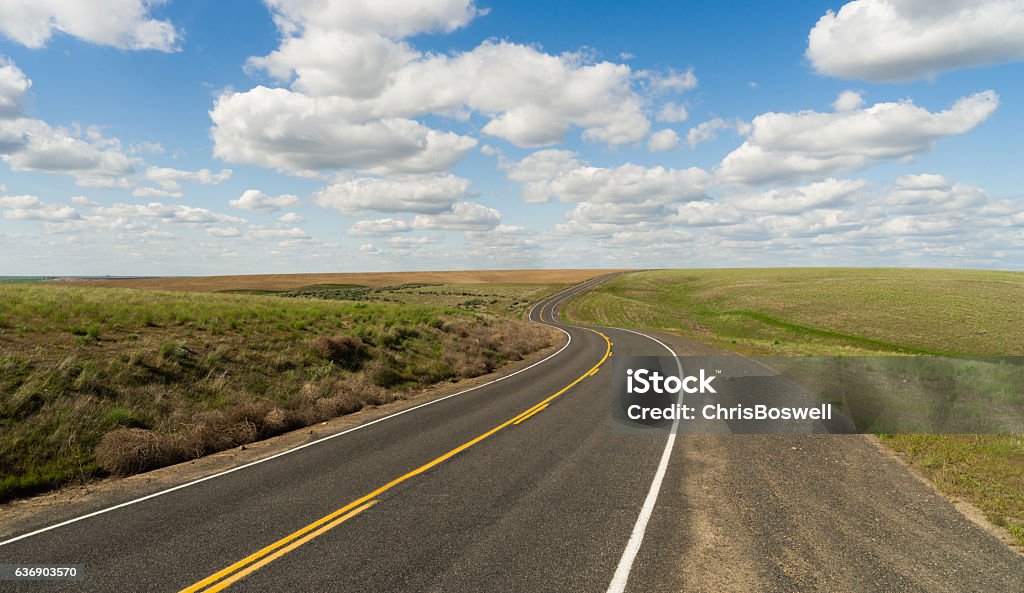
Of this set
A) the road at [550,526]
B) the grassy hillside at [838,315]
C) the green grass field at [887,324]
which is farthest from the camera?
the grassy hillside at [838,315]

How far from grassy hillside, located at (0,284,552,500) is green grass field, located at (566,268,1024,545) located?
1502cm

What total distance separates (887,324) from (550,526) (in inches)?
2189

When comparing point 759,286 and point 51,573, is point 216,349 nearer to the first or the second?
point 51,573

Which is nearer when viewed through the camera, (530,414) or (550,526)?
(550,526)

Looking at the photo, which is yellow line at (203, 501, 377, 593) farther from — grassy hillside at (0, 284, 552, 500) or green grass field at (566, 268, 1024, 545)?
green grass field at (566, 268, 1024, 545)

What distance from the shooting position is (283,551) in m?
6.35

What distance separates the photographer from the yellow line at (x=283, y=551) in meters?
5.70

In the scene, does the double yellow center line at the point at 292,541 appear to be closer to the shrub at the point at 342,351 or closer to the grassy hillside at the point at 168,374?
the grassy hillside at the point at 168,374

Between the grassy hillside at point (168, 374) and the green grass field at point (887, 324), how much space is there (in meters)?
15.0

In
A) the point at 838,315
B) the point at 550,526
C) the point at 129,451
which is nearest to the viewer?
the point at 550,526

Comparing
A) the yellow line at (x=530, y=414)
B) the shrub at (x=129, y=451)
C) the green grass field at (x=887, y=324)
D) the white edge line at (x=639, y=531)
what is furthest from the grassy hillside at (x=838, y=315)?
the shrub at (x=129, y=451)

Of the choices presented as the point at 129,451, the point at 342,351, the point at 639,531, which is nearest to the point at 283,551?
the point at 639,531

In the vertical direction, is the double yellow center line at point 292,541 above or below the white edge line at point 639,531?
below

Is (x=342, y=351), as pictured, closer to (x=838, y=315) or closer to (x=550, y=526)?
(x=550, y=526)
